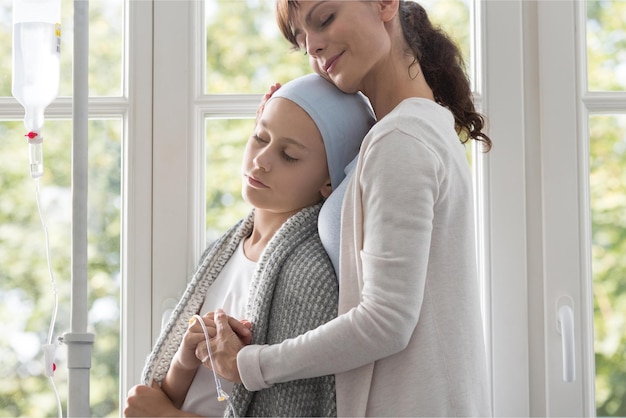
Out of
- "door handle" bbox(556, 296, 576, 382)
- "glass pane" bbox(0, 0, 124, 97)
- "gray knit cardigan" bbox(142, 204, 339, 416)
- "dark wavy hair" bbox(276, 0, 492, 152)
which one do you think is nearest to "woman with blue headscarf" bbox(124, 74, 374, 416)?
"gray knit cardigan" bbox(142, 204, 339, 416)

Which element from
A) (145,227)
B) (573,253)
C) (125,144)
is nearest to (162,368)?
(145,227)

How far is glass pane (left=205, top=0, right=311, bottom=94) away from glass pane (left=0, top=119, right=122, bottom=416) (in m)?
0.25

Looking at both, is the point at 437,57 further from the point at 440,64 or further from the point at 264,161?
the point at 264,161

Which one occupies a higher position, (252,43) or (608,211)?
(252,43)

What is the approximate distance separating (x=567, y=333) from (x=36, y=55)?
3.82 feet

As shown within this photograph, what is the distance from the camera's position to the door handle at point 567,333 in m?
1.80

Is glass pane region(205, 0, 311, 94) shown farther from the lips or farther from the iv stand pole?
the iv stand pole

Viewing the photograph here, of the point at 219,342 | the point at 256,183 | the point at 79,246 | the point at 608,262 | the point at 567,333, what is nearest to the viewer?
the point at 79,246

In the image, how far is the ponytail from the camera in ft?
5.18

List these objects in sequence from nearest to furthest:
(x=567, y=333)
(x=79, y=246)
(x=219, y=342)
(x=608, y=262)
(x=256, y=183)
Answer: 1. (x=79, y=246)
2. (x=219, y=342)
3. (x=256, y=183)
4. (x=567, y=333)
5. (x=608, y=262)

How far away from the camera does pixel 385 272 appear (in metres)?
1.37

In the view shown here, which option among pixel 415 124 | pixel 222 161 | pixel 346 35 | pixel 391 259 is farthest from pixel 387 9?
pixel 222 161

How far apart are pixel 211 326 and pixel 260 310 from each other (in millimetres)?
90

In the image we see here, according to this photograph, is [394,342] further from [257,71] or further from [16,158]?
[16,158]
